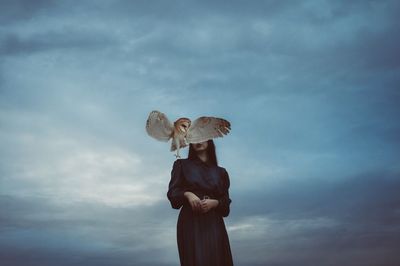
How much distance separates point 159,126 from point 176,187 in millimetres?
860

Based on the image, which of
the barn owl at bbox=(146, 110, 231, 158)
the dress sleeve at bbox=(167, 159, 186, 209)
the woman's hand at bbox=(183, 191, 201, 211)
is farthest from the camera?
the barn owl at bbox=(146, 110, 231, 158)

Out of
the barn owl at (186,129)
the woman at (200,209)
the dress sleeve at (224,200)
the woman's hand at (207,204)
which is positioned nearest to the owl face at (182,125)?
the barn owl at (186,129)

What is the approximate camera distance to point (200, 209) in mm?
8133

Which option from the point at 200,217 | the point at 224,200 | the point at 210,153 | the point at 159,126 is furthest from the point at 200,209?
the point at 159,126

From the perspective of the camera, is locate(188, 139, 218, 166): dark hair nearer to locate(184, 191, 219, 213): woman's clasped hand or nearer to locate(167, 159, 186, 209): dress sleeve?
locate(167, 159, 186, 209): dress sleeve

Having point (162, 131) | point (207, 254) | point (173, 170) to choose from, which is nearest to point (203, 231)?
A: point (207, 254)

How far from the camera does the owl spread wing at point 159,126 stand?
8.35m

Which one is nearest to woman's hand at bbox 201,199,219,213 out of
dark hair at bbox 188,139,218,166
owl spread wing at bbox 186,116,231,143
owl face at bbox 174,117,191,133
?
dark hair at bbox 188,139,218,166

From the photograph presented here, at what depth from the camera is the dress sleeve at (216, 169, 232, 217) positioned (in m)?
8.41

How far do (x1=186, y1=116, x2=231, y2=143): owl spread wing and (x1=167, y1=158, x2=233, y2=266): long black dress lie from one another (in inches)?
14.2

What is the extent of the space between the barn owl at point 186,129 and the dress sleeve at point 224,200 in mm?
635

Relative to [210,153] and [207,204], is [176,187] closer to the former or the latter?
[207,204]

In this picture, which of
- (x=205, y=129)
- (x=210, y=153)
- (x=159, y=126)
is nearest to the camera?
(x=159, y=126)

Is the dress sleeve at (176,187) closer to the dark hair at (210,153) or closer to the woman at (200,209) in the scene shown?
the woman at (200,209)
